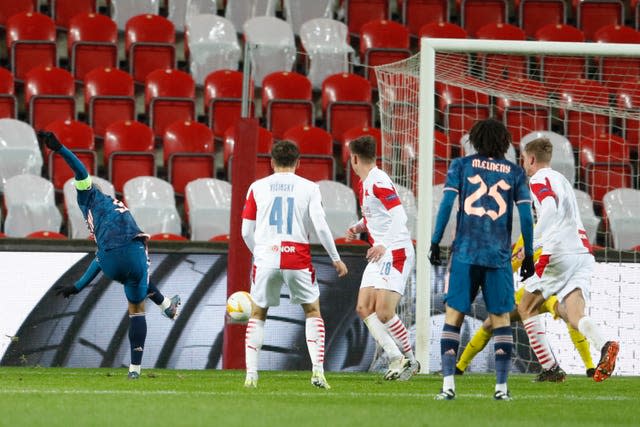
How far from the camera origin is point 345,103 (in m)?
17.1

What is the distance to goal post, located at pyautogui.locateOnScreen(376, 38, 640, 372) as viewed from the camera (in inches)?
472

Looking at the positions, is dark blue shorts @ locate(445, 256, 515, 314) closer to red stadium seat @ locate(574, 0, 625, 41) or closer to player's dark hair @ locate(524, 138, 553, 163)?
player's dark hair @ locate(524, 138, 553, 163)

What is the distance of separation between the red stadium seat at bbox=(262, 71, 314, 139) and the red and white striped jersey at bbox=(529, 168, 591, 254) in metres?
6.67

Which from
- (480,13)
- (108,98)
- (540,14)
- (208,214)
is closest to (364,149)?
(208,214)

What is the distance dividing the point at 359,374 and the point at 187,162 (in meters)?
4.95

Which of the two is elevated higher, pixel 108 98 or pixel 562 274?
pixel 108 98

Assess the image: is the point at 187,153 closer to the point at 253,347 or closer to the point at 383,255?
the point at 383,255

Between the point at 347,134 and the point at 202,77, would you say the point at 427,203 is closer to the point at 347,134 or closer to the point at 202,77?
the point at 347,134

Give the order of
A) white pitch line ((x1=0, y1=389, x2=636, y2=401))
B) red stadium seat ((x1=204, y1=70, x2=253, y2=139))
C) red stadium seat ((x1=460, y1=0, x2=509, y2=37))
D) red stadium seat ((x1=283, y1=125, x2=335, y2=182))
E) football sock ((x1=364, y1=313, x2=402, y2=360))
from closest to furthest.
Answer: white pitch line ((x1=0, y1=389, x2=636, y2=401)), football sock ((x1=364, y1=313, x2=402, y2=360)), red stadium seat ((x1=283, y1=125, x2=335, y2=182)), red stadium seat ((x1=204, y1=70, x2=253, y2=139)), red stadium seat ((x1=460, y1=0, x2=509, y2=37))

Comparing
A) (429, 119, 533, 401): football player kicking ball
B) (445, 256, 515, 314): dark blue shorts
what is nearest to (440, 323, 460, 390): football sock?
(429, 119, 533, 401): football player kicking ball

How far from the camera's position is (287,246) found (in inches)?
368

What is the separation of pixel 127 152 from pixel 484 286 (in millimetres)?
8374

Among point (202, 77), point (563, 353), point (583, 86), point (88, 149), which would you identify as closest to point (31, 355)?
point (88, 149)

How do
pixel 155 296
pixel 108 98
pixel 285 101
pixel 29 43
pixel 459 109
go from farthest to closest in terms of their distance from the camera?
1. pixel 29 43
2. pixel 285 101
3. pixel 459 109
4. pixel 108 98
5. pixel 155 296
